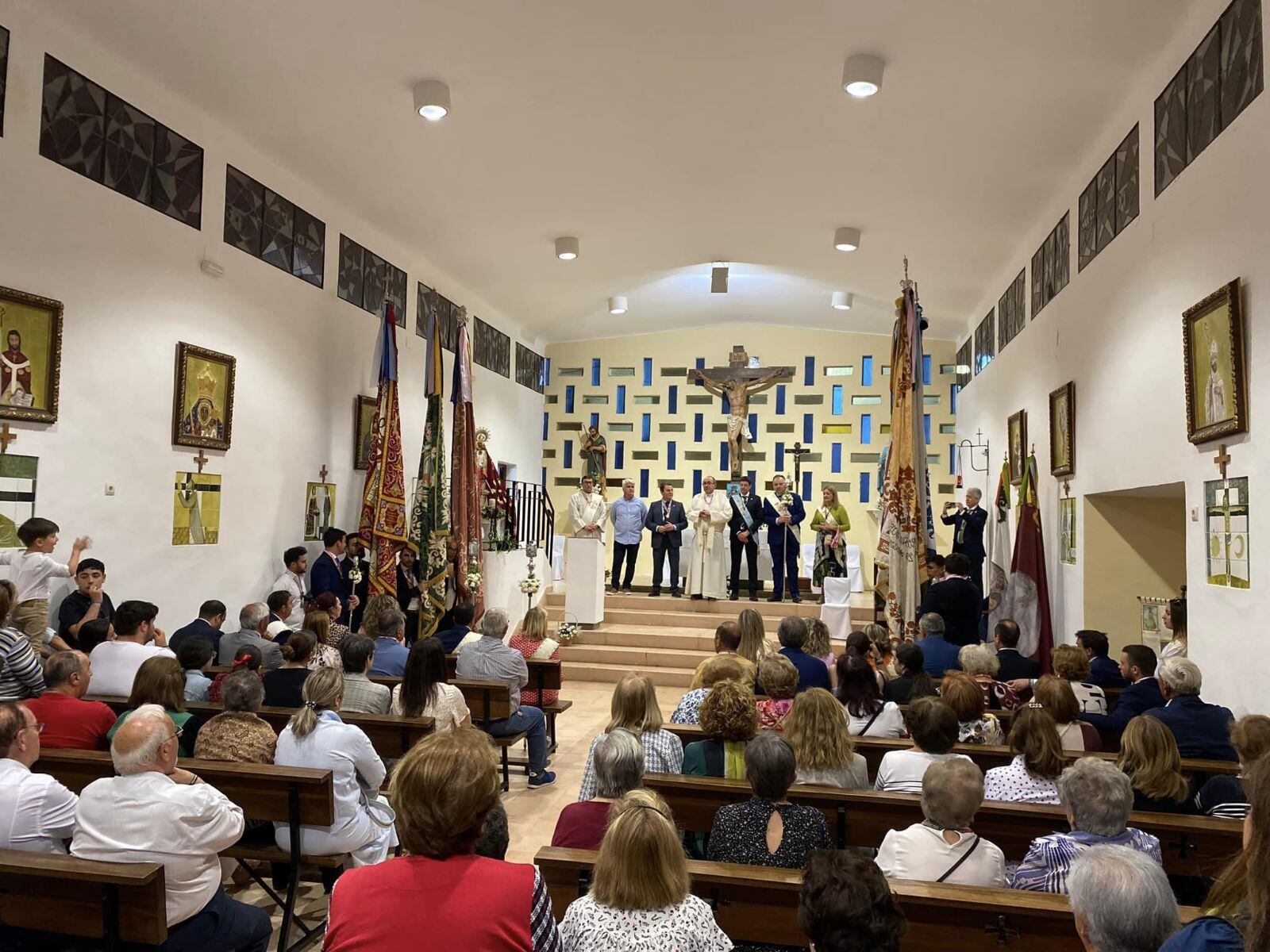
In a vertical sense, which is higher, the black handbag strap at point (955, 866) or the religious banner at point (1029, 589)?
the religious banner at point (1029, 589)

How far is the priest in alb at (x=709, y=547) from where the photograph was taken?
1198cm

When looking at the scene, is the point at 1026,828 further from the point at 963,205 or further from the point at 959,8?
the point at 963,205

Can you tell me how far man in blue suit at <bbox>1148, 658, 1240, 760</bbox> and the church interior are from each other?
0.04m

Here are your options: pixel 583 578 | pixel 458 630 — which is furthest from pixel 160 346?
pixel 583 578

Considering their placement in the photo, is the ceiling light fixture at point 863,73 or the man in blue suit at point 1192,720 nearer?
the man in blue suit at point 1192,720

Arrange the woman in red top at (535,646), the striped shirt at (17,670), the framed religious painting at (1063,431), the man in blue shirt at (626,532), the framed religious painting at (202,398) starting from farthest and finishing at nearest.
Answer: the man in blue shirt at (626,532) < the framed religious painting at (1063,431) < the framed religious painting at (202,398) < the woman in red top at (535,646) < the striped shirt at (17,670)

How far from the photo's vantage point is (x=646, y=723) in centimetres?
385

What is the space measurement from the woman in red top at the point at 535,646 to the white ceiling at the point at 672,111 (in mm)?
3771

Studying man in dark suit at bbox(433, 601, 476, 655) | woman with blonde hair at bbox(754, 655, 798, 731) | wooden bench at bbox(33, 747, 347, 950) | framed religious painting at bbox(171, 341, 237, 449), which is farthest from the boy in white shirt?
woman with blonde hair at bbox(754, 655, 798, 731)

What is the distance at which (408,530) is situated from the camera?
30.5ft

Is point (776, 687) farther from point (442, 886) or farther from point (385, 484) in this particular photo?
point (385, 484)

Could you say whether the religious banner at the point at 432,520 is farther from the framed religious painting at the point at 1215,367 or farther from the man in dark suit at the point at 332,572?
the framed religious painting at the point at 1215,367

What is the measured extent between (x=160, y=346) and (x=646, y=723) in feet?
16.2

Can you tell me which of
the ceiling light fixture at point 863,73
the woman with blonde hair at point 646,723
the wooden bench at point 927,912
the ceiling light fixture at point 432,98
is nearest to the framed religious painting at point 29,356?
the ceiling light fixture at point 432,98
